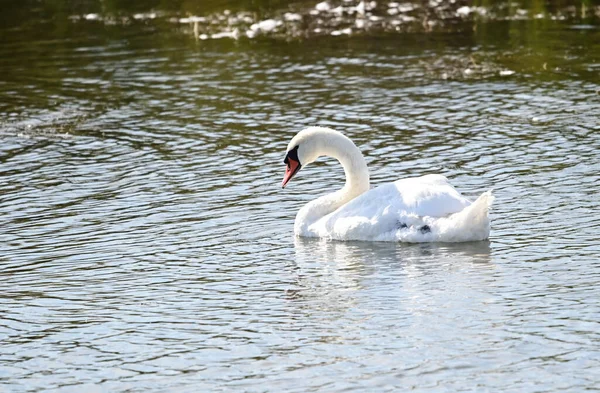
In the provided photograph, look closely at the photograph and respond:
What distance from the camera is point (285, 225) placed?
14.6 metres

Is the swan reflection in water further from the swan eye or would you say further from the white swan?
the swan eye

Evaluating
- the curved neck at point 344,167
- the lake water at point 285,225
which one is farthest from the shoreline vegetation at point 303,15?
the curved neck at point 344,167

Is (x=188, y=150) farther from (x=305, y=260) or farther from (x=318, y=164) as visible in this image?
(x=305, y=260)

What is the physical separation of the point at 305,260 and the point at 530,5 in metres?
20.7

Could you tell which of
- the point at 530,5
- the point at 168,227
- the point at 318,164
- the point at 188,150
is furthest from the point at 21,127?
the point at 530,5

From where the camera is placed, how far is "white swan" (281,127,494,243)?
1307cm

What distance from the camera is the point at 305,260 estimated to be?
515 inches

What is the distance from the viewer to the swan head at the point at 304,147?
14641mm

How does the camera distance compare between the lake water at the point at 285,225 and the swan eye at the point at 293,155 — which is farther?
the swan eye at the point at 293,155

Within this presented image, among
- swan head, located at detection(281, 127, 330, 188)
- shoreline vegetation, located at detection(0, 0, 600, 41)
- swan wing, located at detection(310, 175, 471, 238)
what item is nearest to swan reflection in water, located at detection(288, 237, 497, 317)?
swan wing, located at detection(310, 175, 471, 238)

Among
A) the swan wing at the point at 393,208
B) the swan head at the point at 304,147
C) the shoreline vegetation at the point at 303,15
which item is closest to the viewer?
the swan wing at the point at 393,208

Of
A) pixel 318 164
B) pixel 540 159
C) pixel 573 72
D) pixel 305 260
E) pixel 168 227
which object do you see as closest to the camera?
pixel 305 260

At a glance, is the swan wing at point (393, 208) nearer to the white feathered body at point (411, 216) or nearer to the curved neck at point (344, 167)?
the white feathered body at point (411, 216)

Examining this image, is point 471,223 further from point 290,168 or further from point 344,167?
point 290,168
